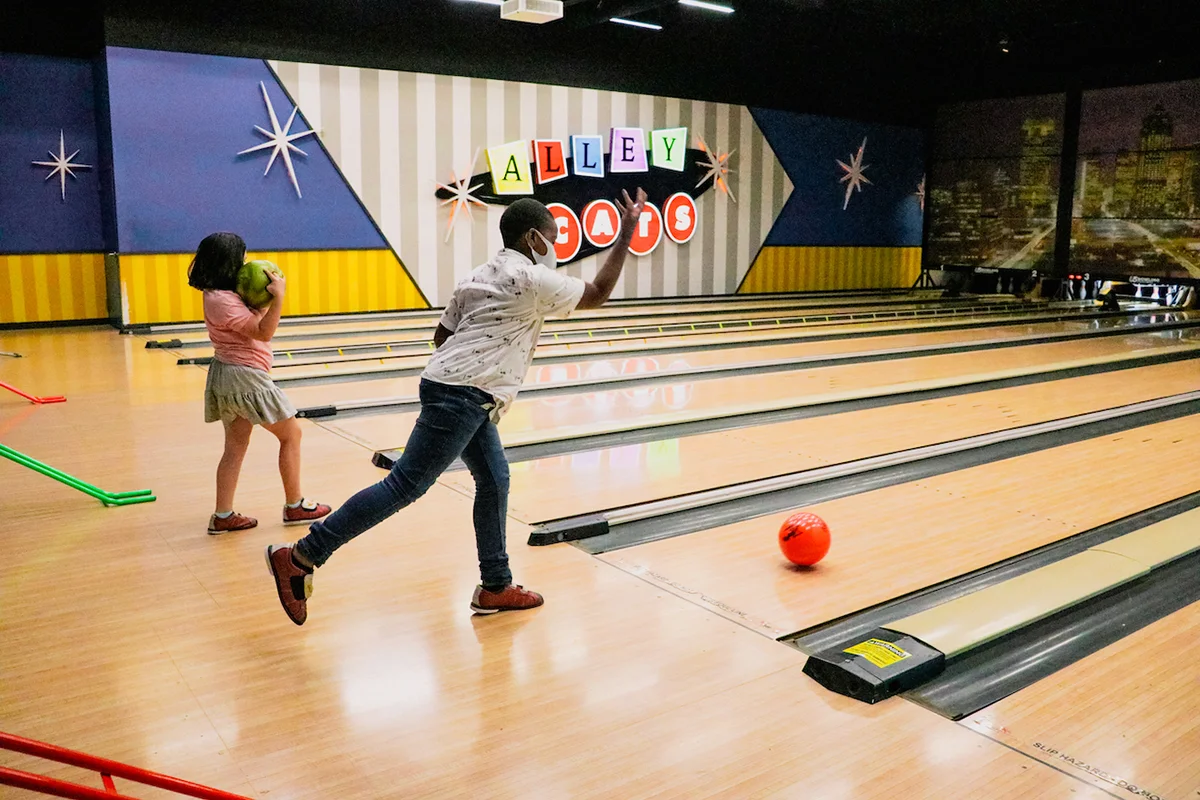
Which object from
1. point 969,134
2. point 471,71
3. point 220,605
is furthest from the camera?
point 969,134

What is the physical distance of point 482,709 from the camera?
6.50ft

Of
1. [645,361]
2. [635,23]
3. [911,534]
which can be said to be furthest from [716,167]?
[911,534]

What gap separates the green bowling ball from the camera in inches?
111

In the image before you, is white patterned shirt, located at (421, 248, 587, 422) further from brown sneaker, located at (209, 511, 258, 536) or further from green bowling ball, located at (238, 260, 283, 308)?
brown sneaker, located at (209, 511, 258, 536)

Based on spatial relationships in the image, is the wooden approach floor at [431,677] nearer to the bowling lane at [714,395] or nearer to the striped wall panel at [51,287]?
the bowling lane at [714,395]

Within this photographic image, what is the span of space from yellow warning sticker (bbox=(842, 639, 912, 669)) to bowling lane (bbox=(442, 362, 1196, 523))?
1349mm

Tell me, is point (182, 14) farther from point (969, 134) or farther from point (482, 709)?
point (969, 134)

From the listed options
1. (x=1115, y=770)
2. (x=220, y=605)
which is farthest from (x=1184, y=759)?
(x=220, y=605)

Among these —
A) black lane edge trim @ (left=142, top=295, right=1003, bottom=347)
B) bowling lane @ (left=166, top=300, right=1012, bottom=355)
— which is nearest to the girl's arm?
bowling lane @ (left=166, top=300, right=1012, bottom=355)

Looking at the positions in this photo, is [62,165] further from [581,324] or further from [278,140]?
[581,324]

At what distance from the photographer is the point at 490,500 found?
8.00ft

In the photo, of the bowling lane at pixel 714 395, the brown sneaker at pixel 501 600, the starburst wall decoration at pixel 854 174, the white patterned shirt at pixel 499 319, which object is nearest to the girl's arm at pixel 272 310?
the white patterned shirt at pixel 499 319

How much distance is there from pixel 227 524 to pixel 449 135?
7.79 m

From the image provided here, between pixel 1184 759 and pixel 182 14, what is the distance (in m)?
9.37
